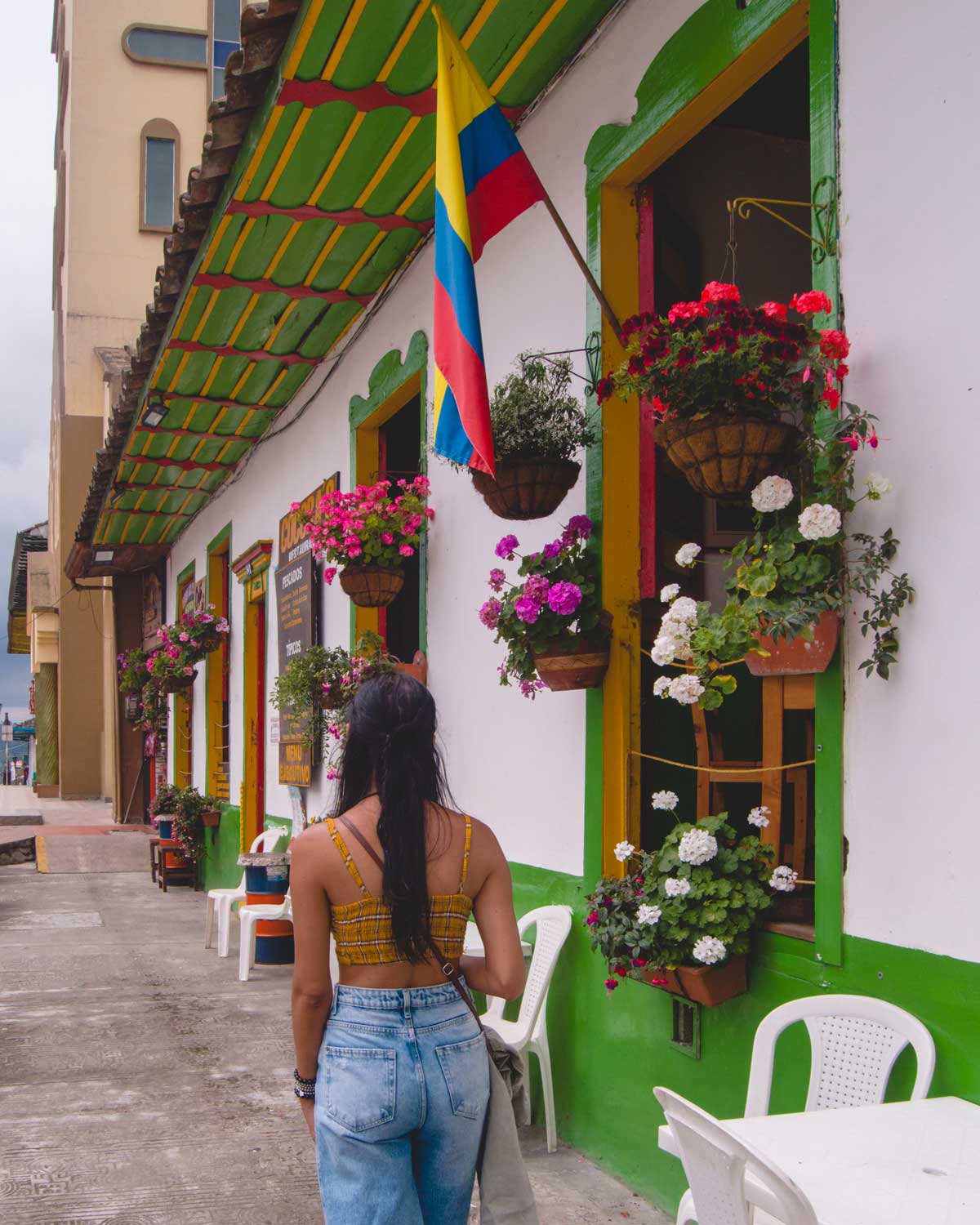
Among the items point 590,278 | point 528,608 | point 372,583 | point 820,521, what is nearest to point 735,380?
point 820,521

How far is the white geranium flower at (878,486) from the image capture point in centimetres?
297

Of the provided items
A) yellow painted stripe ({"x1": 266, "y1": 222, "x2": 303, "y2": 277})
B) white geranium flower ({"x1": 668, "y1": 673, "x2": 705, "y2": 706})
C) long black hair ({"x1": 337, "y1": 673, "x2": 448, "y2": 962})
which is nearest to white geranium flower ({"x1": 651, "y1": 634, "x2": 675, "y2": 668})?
white geranium flower ({"x1": 668, "y1": 673, "x2": 705, "y2": 706})

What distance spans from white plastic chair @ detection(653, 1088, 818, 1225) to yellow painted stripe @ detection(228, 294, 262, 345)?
6036 mm

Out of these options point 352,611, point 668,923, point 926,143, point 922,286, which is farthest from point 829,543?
point 352,611

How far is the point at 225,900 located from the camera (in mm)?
8977

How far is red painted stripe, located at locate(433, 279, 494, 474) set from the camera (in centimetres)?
392

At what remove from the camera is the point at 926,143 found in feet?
9.93

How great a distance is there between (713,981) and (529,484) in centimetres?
189

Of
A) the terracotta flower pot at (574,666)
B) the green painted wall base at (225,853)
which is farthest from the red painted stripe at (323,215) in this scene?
the green painted wall base at (225,853)

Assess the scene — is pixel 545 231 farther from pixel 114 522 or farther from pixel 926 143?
pixel 114 522

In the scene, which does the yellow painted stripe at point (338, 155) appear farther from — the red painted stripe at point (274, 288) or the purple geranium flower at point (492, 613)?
the purple geranium flower at point (492, 613)

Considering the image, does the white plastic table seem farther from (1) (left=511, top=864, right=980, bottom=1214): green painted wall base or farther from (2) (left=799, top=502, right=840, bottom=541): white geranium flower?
(2) (left=799, top=502, right=840, bottom=541): white geranium flower

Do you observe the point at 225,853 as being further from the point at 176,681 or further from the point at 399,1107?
the point at 399,1107

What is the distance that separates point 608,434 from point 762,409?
1445mm
